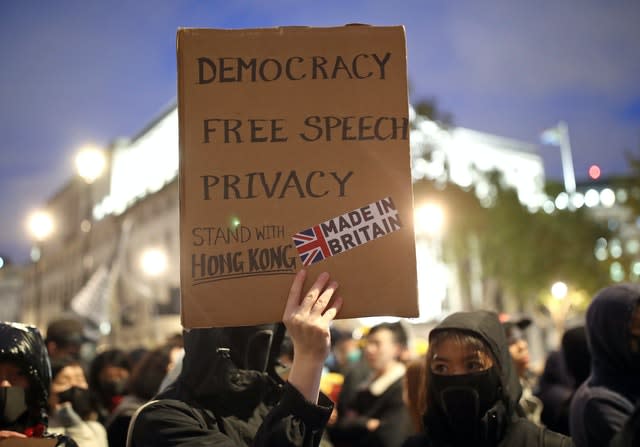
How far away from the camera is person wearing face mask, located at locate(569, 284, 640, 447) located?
10.5 ft

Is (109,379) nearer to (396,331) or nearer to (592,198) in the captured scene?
(396,331)

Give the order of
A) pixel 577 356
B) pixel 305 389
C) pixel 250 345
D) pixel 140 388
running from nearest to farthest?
pixel 305 389, pixel 250 345, pixel 577 356, pixel 140 388

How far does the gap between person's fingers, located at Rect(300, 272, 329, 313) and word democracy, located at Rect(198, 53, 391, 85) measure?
70cm

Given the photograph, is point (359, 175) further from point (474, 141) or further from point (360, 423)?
point (474, 141)

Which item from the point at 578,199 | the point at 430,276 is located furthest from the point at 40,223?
the point at 578,199

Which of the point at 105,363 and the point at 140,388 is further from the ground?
the point at 105,363

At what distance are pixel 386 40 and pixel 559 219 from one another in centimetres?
4678

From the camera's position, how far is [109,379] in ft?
20.9

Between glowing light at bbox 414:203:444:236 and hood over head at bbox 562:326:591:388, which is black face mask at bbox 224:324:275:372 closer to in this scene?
hood over head at bbox 562:326:591:388

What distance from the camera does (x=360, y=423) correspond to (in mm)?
6121

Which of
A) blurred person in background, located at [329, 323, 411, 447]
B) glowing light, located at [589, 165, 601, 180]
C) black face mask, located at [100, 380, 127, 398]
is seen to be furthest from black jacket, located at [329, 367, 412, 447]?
glowing light, located at [589, 165, 601, 180]

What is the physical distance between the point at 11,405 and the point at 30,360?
19cm

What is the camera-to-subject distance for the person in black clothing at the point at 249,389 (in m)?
2.04

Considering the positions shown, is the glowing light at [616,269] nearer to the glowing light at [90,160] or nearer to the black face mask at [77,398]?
the glowing light at [90,160]
